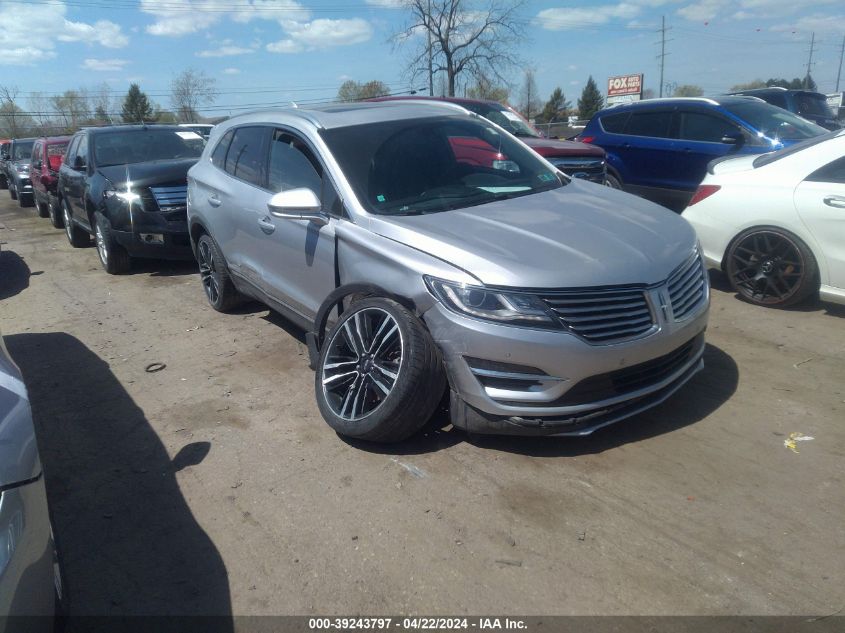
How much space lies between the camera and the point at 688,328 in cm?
376

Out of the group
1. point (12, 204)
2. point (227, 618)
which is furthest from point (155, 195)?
point (12, 204)

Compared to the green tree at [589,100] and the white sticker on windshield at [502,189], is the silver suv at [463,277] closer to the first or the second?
the white sticker on windshield at [502,189]

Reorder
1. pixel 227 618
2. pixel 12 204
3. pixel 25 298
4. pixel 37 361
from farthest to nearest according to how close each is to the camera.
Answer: pixel 12 204, pixel 25 298, pixel 37 361, pixel 227 618

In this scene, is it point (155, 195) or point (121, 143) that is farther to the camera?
point (121, 143)

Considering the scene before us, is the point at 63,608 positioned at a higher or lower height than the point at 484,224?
lower

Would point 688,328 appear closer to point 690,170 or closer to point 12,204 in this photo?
point 690,170

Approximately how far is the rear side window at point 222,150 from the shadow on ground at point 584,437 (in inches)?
124

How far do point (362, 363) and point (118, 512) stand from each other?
1.45 m

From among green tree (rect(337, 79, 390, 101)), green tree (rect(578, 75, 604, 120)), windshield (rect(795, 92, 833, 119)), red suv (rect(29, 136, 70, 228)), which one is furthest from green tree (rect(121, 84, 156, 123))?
windshield (rect(795, 92, 833, 119))

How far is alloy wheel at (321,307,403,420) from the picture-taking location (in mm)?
3748

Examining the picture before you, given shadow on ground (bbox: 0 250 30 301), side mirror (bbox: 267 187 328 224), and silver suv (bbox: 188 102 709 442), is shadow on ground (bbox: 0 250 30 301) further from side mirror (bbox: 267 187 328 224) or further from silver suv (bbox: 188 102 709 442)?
side mirror (bbox: 267 187 328 224)

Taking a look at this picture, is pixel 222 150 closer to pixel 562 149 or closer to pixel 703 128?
pixel 562 149

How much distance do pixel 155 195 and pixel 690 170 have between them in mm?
6895

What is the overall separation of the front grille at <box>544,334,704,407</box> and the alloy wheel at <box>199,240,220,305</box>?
399 cm
